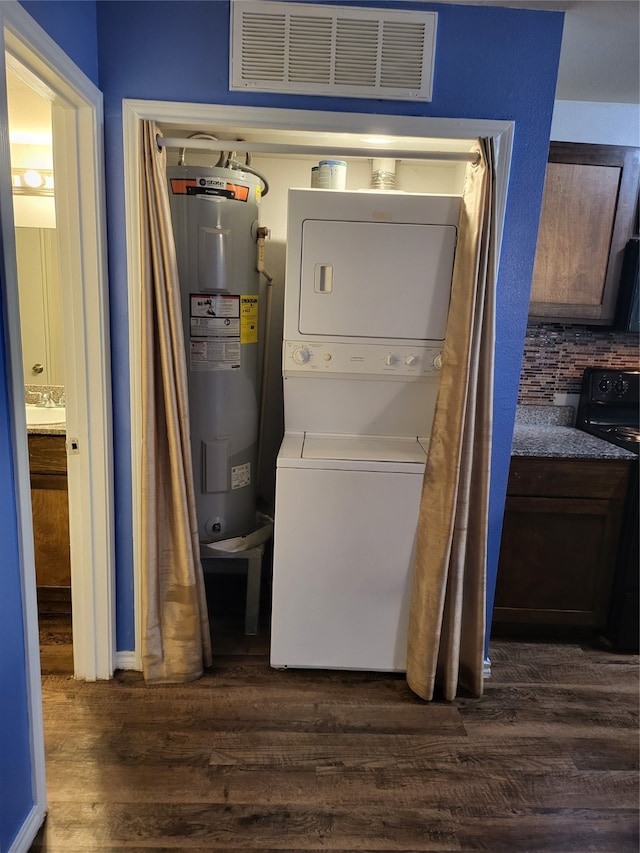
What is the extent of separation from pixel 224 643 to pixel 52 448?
3.48 ft

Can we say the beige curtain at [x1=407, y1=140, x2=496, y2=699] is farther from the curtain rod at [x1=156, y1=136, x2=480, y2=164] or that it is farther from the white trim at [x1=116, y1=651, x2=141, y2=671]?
the white trim at [x1=116, y1=651, x2=141, y2=671]

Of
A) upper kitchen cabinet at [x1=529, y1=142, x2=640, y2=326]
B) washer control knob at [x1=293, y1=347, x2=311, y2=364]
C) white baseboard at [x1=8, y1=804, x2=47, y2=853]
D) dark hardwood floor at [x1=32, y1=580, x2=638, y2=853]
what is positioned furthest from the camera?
upper kitchen cabinet at [x1=529, y1=142, x2=640, y2=326]

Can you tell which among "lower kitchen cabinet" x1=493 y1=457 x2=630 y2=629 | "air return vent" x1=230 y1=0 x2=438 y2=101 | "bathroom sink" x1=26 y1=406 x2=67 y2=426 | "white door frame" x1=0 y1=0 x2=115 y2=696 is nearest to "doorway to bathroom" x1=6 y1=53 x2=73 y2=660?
"bathroom sink" x1=26 y1=406 x2=67 y2=426

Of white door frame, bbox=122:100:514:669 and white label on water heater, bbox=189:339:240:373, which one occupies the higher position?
white door frame, bbox=122:100:514:669

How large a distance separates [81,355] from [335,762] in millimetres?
1526

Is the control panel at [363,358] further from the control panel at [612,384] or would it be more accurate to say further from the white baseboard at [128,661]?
the white baseboard at [128,661]

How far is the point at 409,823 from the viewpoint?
1558 mm

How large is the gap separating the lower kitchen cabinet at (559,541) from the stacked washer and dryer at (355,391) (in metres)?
0.54

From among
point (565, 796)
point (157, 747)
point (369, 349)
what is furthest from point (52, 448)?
point (565, 796)

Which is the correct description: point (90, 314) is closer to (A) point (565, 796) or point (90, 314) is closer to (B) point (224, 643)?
(B) point (224, 643)

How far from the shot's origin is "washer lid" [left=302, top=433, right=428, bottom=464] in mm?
1970

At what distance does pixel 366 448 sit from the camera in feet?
6.81

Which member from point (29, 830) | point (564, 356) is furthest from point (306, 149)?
point (29, 830)

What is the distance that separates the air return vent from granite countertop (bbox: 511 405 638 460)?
1.35m
